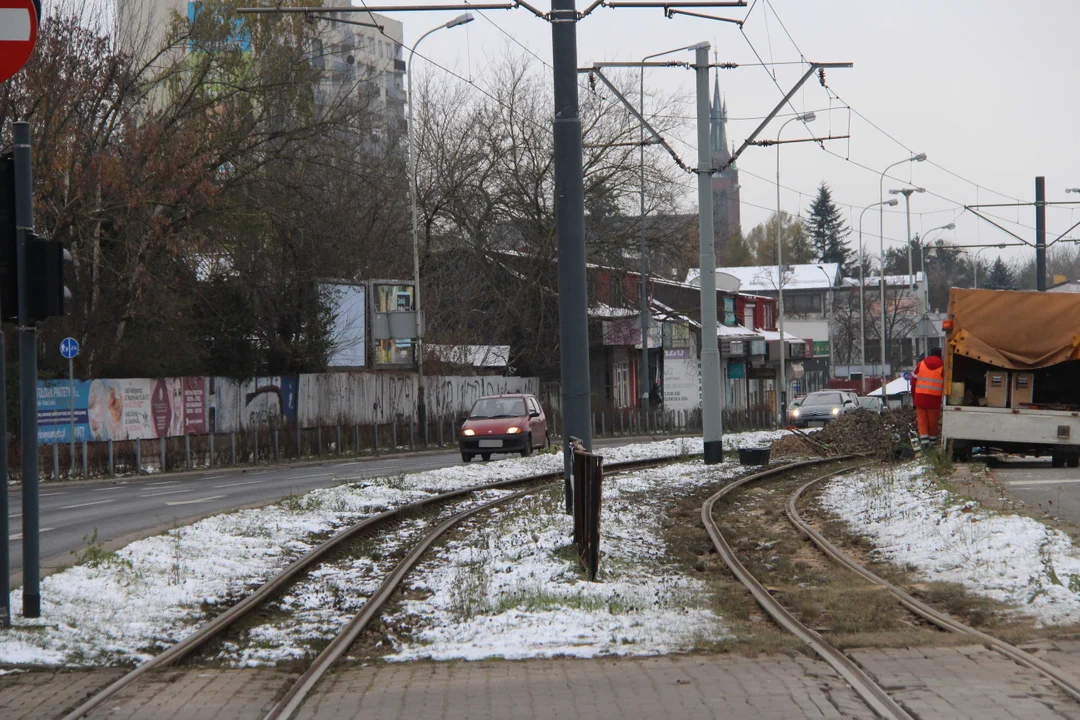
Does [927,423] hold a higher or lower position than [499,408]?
lower

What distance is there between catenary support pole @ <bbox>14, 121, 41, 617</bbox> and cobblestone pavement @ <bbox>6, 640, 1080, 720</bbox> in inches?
56.0

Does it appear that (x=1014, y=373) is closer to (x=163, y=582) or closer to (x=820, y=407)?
(x=163, y=582)

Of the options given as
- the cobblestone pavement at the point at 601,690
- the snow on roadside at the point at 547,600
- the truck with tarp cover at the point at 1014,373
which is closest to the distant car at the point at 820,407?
the truck with tarp cover at the point at 1014,373

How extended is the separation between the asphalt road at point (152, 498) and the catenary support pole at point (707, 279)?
6234 mm

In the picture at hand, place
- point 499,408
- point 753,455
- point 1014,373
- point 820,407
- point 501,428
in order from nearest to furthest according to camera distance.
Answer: point 1014,373 < point 753,455 < point 501,428 < point 499,408 < point 820,407

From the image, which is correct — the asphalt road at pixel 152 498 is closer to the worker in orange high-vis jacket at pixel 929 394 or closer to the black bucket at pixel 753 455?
the black bucket at pixel 753 455

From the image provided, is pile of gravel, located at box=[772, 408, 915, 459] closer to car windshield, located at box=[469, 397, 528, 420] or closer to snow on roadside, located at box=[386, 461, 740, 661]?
car windshield, located at box=[469, 397, 528, 420]

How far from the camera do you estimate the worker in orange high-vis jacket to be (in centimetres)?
2238

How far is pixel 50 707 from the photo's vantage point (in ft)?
20.8

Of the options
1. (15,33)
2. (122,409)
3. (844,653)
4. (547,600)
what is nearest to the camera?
(15,33)

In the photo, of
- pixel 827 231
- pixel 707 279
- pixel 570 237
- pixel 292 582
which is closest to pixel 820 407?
pixel 707 279

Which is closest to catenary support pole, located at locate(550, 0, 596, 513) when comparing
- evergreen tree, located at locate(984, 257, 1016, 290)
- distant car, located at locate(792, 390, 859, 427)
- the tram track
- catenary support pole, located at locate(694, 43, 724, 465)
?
the tram track

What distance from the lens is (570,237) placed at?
14.5m

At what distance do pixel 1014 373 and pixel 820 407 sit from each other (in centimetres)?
2517
